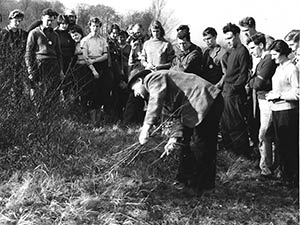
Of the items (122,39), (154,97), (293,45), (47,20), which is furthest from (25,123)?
(122,39)

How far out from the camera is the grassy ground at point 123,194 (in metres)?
4.62

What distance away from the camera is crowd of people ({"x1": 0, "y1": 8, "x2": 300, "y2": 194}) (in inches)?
193

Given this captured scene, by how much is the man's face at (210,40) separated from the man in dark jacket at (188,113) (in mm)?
2354

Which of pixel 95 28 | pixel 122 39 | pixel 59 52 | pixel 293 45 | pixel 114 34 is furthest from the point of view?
pixel 122 39

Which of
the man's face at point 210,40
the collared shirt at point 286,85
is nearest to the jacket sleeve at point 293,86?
the collared shirt at point 286,85

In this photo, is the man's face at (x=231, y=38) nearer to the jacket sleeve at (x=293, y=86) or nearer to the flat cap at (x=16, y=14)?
the jacket sleeve at (x=293, y=86)

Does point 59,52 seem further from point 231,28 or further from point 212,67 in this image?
point 231,28

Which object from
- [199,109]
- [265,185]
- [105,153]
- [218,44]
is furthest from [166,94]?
[218,44]

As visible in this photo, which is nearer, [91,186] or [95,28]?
[91,186]

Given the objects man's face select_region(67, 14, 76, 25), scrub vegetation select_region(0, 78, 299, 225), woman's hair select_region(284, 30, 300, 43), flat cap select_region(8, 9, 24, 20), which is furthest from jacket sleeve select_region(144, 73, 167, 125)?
man's face select_region(67, 14, 76, 25)

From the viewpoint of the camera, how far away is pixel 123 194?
5000 millimetres

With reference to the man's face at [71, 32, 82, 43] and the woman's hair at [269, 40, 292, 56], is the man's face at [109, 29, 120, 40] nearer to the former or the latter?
the man's face at [71, 32, 82, 43]

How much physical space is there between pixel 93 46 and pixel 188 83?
328 cm

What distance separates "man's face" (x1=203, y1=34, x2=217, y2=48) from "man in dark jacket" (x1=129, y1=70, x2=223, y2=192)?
235cm
